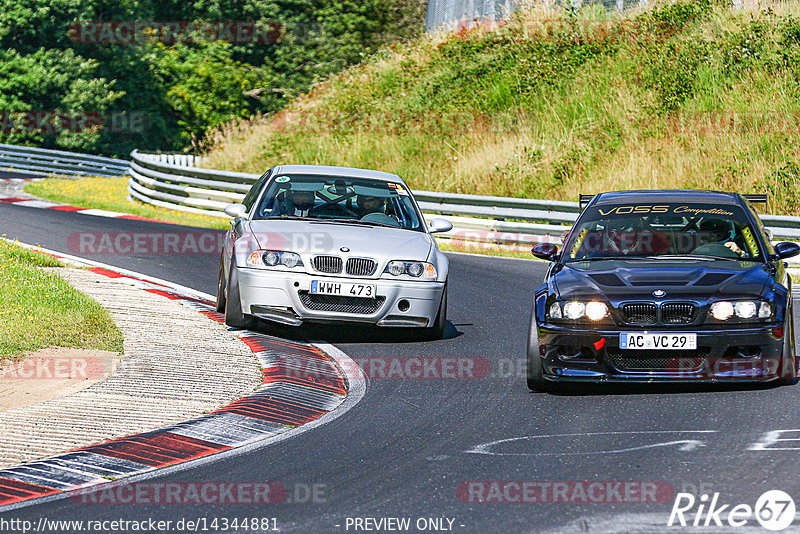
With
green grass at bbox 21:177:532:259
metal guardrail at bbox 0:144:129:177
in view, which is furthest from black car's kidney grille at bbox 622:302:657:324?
metal guardrail at bbox 0:144:129:177

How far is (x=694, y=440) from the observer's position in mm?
7031

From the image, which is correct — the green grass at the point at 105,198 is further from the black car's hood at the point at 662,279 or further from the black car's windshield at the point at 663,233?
the black car's hood at the point at 662,279

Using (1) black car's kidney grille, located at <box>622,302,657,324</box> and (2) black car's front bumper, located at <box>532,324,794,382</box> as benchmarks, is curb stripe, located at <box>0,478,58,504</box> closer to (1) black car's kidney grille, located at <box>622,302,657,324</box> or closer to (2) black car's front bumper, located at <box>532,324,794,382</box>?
(2) black car's front bumper, located at <box>532,324,794,382</box>

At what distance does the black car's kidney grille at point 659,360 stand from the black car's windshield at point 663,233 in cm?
122

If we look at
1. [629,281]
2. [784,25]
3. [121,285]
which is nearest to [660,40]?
[784,25]

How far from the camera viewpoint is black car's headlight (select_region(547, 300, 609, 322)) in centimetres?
826

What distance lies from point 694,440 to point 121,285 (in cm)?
861

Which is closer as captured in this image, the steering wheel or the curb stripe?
the curb stripe

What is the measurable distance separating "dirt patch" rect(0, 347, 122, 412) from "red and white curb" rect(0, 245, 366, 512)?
1.24 meters

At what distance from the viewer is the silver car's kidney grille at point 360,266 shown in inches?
423

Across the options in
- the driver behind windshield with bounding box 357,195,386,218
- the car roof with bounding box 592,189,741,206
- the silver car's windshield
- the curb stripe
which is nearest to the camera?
the curb stripe

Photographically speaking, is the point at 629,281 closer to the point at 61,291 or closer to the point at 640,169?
the point at 61,291

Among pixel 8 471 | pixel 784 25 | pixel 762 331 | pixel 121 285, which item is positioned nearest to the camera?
pixel 8 471

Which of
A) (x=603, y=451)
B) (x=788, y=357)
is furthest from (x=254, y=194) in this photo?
(x=603, y=451)
